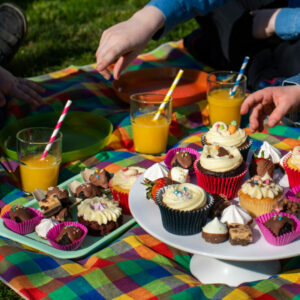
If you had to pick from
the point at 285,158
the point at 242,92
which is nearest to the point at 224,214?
the point at 285,158

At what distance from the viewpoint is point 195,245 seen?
4.84ft

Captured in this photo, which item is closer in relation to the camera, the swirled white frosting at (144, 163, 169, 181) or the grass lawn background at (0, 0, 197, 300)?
the swirled white frosting at (144, 163, 169, 181)

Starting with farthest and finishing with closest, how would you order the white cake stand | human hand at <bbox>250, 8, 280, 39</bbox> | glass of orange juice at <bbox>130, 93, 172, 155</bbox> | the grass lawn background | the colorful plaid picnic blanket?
the grass lawn background < human hand at <bbox>250, 8, 280, 39</bbox> < glass of orange juice at <bbox>130, 93, 172, 155</bbox> < the colorful plaid picnic blanket < the white cake stand

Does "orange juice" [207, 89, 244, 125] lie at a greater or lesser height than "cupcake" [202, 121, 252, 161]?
lesser

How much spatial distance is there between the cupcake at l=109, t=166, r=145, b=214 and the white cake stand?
13 centimetres

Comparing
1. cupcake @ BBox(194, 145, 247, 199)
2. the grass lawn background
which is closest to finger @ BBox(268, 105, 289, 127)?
cupcake @ BBox(194, 145, 247, 199)

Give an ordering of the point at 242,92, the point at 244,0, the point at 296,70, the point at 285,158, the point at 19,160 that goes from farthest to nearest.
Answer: the point at 244,0 < the point at 296,70 < the point at 242,92 < the point at 19,160 < the point at 285,158

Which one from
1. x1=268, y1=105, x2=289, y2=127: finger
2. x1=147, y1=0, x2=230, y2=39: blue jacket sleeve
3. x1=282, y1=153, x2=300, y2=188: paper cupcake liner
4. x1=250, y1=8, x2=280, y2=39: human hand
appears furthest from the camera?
x1=250, y1=8, x2=280, y2=39: human hand

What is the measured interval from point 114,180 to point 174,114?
80cm

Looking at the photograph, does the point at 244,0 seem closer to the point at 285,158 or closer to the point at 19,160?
the point at 285,158

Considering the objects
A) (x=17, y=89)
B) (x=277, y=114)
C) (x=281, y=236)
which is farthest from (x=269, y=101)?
(x=17, y=89)

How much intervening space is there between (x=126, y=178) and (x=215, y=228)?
55 centimetres

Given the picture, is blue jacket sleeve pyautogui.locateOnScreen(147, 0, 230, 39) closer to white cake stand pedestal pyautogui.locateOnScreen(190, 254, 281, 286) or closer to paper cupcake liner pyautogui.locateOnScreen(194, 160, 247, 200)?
paper cupcake liner pyautogui.locateOnScreen(194, 160, 247, 200)

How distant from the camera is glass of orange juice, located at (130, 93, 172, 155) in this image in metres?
2.39
